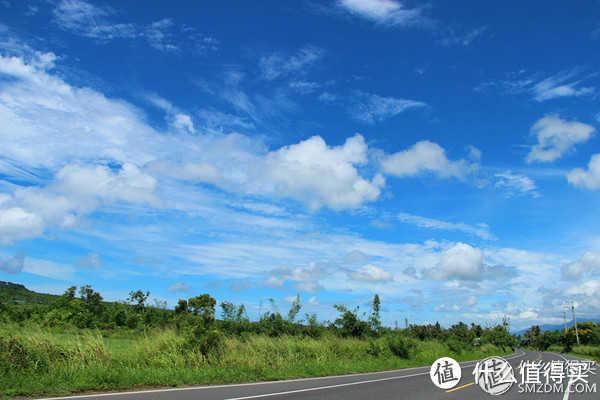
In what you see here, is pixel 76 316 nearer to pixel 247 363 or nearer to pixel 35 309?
pixel 35 309

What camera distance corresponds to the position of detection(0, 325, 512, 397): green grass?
385 inches

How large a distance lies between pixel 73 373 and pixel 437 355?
2705 centimetres

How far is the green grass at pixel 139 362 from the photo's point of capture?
9.77 metres

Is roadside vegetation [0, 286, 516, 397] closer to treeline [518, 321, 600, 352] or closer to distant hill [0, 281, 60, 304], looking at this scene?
distant hill [0, 281, 60, 304]

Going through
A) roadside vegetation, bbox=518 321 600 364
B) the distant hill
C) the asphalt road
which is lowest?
roadside vegetation, bbox=518 321 600 364

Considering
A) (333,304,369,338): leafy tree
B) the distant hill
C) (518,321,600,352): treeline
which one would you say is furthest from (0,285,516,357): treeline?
(518,321,600,352): treeline

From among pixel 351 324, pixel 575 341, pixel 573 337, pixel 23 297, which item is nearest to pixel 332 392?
pixel 351 324

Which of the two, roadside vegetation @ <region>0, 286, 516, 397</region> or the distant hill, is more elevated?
the distant hill

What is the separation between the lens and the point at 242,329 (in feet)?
97.7

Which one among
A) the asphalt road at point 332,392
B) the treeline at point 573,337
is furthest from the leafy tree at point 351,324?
the treeline at point 573,337

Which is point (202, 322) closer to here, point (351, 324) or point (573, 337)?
point (351, 324)

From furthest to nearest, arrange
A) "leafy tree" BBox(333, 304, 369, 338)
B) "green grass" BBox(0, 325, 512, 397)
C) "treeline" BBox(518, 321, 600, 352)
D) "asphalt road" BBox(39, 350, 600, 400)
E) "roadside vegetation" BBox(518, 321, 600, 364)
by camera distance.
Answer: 1. "treeline" BBox(518, 321, 600, 352)
2. "roadside vegetation" BBox(518, 321, 600, 364)
3. "leafy tree" BBox(333, 304, 369, 338)
4. "green grass" BBox(0, 325, 512, 397)
5. "asphalt road" BBox(39, 350, 600, 400)

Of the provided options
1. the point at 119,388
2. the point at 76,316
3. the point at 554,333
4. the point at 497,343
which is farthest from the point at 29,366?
the point at 554,333

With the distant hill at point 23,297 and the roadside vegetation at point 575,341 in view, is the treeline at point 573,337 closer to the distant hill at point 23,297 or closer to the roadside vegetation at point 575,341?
the roadside vegetation at point 575,341
